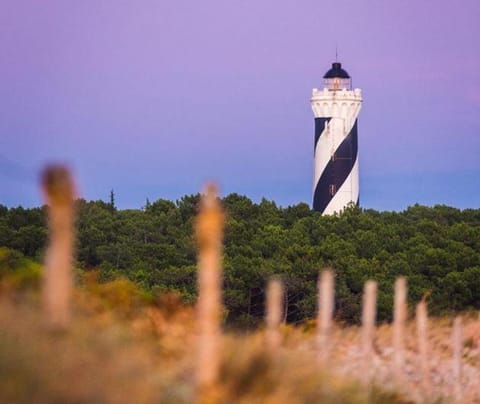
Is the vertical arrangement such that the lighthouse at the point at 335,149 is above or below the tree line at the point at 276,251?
above

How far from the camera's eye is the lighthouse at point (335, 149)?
2761 inches

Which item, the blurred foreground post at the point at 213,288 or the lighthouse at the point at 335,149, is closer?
the blurred foreground post at the point at 213,288

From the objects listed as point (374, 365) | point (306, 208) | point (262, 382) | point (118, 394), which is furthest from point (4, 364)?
point (306, 208)

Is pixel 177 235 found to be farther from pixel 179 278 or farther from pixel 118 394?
pixel 118 394

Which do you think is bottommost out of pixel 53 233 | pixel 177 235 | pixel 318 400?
pixel 318 400

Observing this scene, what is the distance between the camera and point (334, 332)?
14.5 m

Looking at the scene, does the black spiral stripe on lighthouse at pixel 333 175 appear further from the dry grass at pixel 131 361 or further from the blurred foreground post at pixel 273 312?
the blurred foreground post at pixel 273 312

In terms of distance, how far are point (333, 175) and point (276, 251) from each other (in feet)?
48.5

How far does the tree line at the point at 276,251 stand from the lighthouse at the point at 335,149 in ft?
12.4

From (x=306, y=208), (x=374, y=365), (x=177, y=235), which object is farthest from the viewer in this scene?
(x=306, y=208)

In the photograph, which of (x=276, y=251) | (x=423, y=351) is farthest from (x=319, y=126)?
(x=423, y=351)

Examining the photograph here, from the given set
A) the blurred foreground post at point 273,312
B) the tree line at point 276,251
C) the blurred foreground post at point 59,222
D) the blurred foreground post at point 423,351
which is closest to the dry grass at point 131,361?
the blurred foreground post at point 273,312

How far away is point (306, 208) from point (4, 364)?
60.0 m

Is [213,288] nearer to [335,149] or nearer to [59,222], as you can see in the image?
[59,222]
